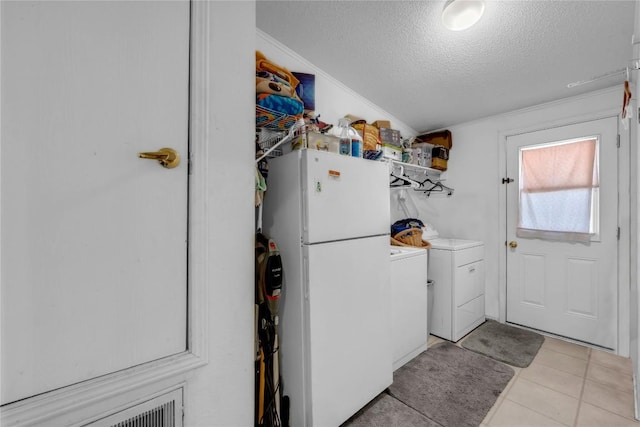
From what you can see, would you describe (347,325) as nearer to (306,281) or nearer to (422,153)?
(306,281)

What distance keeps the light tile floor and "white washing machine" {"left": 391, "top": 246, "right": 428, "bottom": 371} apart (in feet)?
2.08

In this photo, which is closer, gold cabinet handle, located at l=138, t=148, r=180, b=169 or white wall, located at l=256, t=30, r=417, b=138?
gold cabinet handle, located at l=138, t=148, r=180, b=169

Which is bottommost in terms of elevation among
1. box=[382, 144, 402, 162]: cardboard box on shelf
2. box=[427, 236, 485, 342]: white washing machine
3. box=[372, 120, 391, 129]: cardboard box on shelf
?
box=[427, 236, 485, 342]: white washing machine

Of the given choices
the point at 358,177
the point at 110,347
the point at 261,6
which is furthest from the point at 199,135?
the point at 261,6

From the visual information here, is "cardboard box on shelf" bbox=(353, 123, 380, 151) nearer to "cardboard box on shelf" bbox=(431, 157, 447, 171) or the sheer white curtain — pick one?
"cardboard box on shelf" bbox=(431, 157, 447, 171)

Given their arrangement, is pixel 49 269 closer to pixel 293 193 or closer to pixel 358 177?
pixel 293 193

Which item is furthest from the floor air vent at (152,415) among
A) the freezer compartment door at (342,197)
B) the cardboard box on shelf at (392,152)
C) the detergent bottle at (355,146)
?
the cardboard box on shelf at (392,152)

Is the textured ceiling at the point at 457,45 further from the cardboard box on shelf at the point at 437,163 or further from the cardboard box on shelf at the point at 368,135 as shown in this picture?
the cardboard box on shelf at the point at 437,163

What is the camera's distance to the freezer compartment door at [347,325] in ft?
4.34

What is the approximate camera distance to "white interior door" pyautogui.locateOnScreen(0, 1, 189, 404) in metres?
0.58

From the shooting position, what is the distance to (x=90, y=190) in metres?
0.66

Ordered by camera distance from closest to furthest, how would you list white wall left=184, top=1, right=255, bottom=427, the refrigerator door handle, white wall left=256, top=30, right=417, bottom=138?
white wall left=184, top=1, right=255, bottom=427
the refrigerator door handle
white wall left=256, top=30, right=417, bottom=138

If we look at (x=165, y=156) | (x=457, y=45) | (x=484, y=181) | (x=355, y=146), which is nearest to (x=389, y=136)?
(x=457, y=45)

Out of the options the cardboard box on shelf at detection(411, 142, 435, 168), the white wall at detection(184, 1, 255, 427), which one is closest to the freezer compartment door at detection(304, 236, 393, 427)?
the white wall at detection(184, 1, 255, 427)
